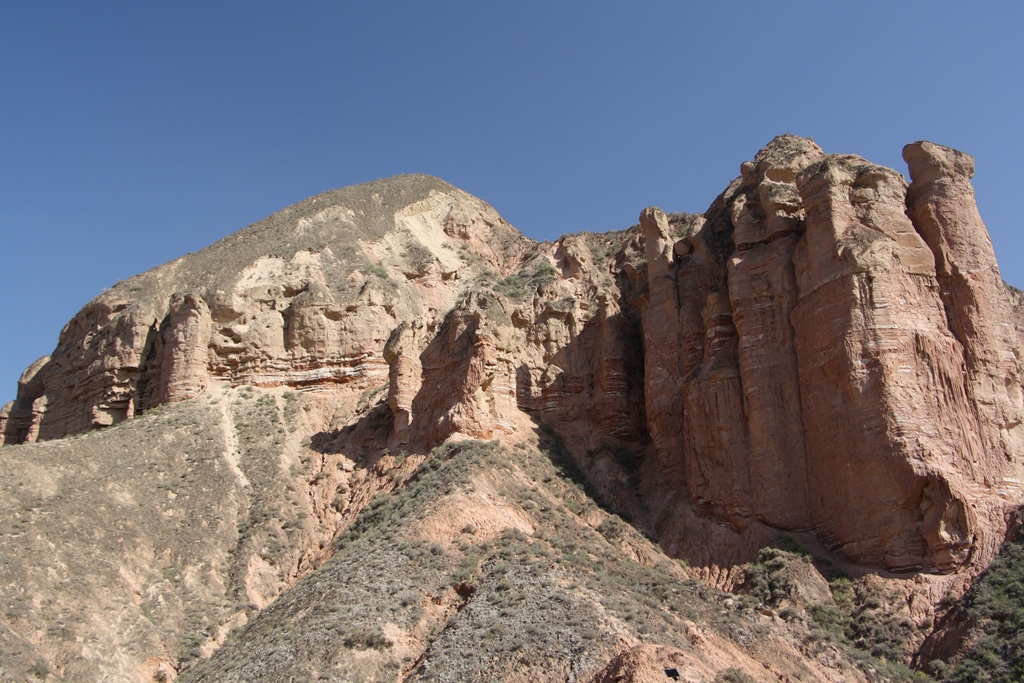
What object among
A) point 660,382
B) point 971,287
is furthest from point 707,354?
point 971,287

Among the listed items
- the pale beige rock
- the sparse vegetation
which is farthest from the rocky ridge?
the sparse vegetation

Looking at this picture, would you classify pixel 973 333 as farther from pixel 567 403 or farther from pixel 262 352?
pixel 262 352

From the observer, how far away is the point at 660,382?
3544 cm

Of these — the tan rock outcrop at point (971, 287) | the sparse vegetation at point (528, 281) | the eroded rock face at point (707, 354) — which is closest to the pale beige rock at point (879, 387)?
the eroded rock face at point (707, 354)

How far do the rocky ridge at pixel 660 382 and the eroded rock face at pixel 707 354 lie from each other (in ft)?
0.30

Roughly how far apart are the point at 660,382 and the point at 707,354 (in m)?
2.22

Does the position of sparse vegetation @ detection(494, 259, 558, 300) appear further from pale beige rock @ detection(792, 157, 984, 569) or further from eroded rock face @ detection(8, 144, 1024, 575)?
pale beige rock @ detection(792, 157, 984, 569)

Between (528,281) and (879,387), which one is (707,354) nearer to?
(879,387)

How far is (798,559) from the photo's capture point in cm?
2833

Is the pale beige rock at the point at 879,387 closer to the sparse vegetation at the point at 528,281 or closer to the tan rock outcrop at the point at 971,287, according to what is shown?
the tan rock outcrop at the point at 971,287

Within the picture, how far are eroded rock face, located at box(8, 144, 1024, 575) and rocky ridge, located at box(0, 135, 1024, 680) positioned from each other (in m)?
0.09

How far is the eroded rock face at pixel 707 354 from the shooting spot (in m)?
28.8

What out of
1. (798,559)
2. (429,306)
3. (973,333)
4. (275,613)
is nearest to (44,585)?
(275,613)

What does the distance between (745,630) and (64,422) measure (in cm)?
3261
